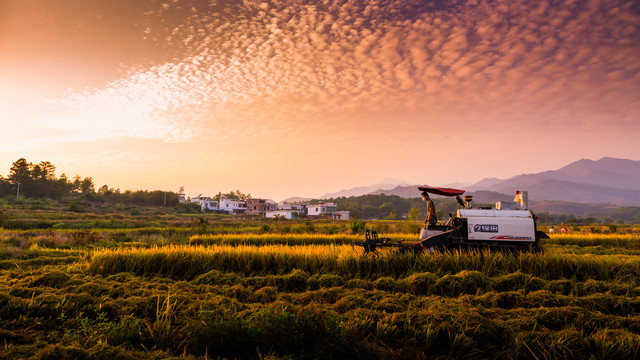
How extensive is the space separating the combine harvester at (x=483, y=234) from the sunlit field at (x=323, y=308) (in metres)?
0.55

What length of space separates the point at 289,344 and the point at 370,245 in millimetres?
5726

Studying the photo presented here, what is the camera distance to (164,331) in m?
4.93

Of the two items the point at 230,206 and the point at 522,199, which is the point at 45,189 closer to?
the point at 230,206

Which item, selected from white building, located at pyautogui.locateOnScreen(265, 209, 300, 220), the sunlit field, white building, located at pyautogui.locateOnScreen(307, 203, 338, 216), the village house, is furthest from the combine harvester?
the village house

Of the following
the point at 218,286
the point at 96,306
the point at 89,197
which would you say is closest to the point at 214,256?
the point at 218,286

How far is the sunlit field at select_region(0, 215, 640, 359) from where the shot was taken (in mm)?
4430

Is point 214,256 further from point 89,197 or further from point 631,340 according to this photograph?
point 89,197

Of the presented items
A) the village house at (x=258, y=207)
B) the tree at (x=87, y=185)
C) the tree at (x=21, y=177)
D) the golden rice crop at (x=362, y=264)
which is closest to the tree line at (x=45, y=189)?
the tree at (x=21, y=177)

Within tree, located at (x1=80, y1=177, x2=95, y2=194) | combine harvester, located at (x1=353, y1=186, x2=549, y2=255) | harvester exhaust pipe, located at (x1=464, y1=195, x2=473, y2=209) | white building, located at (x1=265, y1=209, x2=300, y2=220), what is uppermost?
tree, located at (x1=80, y1=177, x2=95, y2=194)

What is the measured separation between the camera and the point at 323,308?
18.8 feet

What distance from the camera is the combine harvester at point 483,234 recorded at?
9547 mm

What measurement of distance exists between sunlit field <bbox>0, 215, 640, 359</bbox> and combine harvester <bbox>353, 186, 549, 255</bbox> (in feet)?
1.80

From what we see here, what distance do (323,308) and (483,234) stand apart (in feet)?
20.5

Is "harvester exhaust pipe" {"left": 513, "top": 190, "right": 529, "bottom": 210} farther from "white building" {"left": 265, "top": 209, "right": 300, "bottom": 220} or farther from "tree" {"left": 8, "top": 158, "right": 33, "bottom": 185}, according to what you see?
"tree" {"left": 8, "top": 158, "right": 33, "bottom": 185}
